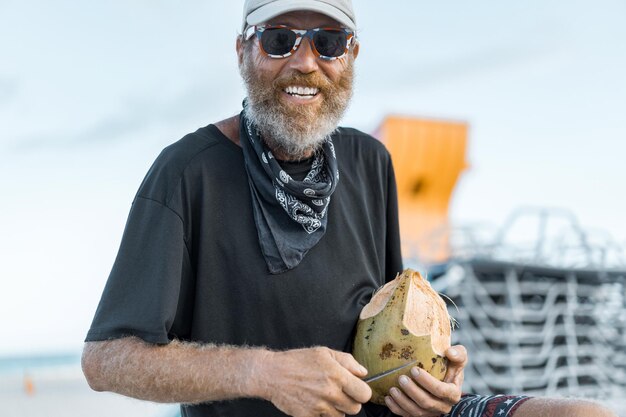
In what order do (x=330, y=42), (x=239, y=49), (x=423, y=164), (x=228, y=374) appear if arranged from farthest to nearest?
1. (x=423, y=164)
2. (x=239, y=49)
3. (x=330, y=42)
4. (x=228, y=374)

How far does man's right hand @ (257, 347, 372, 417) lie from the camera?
173cm

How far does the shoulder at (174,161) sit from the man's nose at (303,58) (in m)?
0.32

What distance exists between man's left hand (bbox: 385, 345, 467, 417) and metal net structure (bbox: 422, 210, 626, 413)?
304 inches

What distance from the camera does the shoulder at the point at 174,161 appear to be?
2.13 m

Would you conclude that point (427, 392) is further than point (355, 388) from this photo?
Yes

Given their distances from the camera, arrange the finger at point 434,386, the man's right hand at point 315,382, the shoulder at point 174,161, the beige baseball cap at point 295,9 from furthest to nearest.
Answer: the beige baseball cap at point 295,9 → the shoulder at point 174,161 → the finger at point 434,386 → the man's right hand at point 315,382

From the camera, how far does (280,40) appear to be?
7.39 ft

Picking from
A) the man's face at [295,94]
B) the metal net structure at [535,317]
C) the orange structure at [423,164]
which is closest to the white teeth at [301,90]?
the man's face at [295,94]

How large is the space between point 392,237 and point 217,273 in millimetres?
749

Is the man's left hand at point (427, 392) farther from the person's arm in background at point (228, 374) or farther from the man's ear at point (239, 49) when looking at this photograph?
the man's ear at point (239, 49)

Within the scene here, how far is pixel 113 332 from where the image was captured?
6.41 ft

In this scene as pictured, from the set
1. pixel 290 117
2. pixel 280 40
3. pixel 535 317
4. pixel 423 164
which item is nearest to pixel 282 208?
pixel 290 117

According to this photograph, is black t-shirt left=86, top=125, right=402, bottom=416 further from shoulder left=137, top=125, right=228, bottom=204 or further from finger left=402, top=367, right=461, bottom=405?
finger left=402, top=367, right=461, bottom=405

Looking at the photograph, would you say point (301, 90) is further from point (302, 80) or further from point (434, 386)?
point (434, 386)
